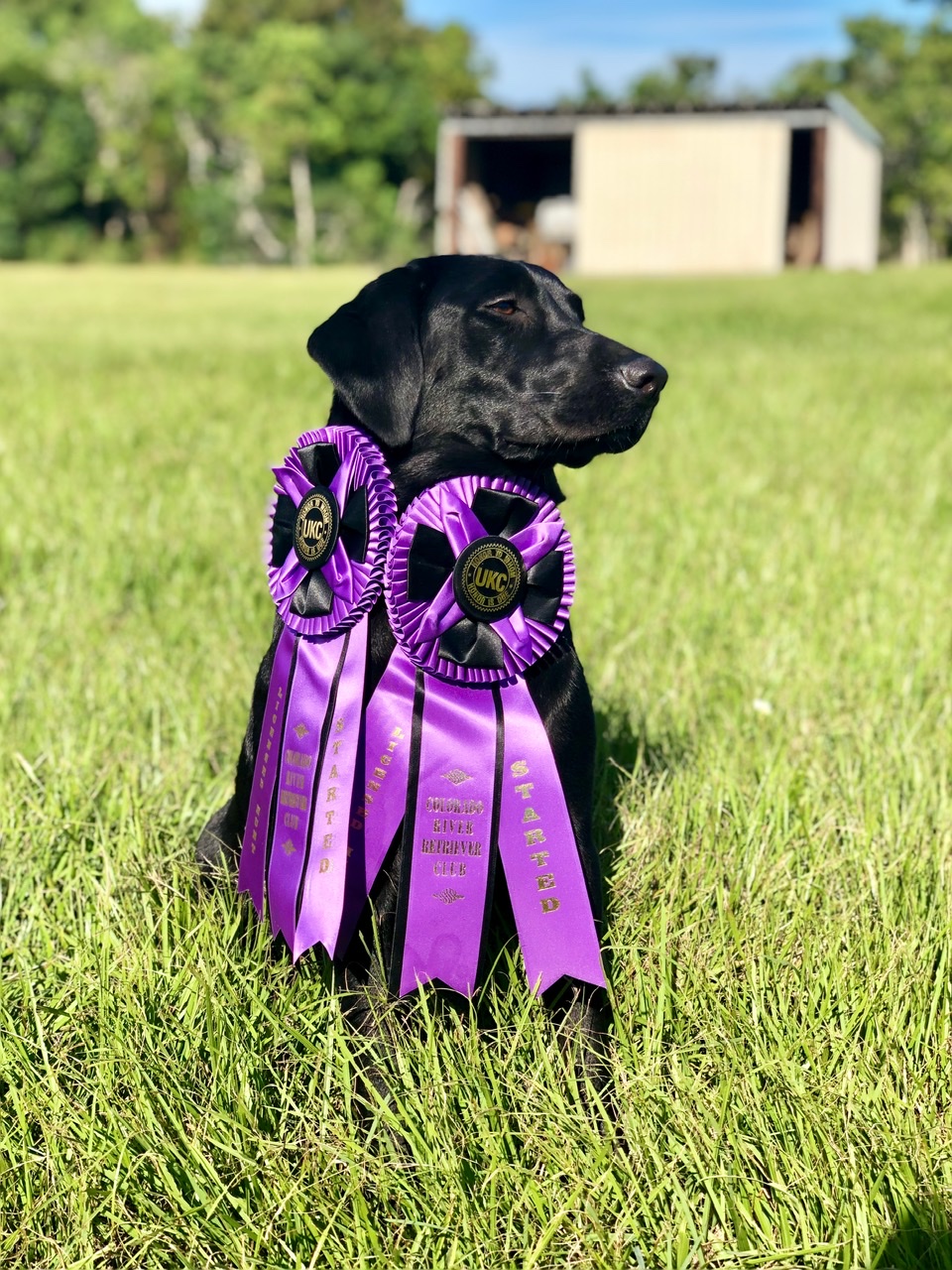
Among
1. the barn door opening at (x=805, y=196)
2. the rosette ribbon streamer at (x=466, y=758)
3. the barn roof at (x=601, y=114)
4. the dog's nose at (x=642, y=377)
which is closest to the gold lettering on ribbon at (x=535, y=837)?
the rosette ribbon streamer at (x=466, y=758)

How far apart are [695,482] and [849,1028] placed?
4.11 m

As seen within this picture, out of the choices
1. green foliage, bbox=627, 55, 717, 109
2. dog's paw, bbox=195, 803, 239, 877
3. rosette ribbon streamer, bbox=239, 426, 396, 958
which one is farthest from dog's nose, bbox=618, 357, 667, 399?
green foliage, bbox=627, 55, 717, 109

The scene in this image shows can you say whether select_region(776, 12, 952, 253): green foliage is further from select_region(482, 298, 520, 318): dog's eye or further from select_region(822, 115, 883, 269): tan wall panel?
select_region(482, 298, 520, 318): dog's eye

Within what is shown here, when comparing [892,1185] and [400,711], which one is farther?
[400,711]

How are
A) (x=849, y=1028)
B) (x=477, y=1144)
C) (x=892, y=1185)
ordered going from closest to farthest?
(x=892, y=1185) → (x=477, y=1144) → (x=849, y=1028)

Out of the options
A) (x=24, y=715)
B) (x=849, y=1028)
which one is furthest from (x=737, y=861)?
(x=24, y=715)

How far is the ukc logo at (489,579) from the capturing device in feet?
6.01

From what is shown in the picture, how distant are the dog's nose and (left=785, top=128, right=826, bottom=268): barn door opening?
29.5 metres

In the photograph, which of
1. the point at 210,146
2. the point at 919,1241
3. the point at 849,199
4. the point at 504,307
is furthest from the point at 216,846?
the point at 210,146

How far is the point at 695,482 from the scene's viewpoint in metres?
5.69

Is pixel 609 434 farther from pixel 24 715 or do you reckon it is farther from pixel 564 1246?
pixel 24 715

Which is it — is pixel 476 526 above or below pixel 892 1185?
above

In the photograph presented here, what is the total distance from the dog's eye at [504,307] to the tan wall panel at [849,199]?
2951cm

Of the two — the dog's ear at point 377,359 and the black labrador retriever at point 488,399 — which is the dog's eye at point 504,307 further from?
the dog's ear at point 377,359
